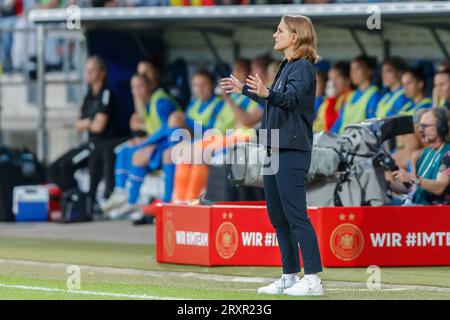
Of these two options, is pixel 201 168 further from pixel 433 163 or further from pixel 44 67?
pixel 433 163

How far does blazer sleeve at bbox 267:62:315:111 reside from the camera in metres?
8.16

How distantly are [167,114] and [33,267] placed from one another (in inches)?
221

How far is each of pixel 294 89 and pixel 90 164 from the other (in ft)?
28.3

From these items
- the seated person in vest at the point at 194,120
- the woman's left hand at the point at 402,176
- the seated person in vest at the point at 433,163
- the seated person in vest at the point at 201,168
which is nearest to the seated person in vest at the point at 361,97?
the seated person in vest at the point at 201,168

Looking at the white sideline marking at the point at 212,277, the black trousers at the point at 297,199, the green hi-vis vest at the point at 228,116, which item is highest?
the green hi-vis vest at the point at 228,116

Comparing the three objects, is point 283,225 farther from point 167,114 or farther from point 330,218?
point 167,114

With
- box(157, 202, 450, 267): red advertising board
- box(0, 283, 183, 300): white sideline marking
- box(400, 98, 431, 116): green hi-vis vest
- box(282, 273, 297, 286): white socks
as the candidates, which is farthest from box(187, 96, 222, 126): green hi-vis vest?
box(282, 273, 297, 286): white socks

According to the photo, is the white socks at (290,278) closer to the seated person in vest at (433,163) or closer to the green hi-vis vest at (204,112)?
the seated person in vest at (433,163)

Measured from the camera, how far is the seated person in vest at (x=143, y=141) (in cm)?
1627

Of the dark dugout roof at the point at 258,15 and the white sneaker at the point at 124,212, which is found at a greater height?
the dark dugout roof at the point at 258,15

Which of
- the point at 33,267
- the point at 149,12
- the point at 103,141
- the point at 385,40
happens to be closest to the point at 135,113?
the point at 103,141

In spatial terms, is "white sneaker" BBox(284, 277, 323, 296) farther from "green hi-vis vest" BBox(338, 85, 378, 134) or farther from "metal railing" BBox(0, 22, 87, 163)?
"metal railing" BBox(0, 22, 87, 163)

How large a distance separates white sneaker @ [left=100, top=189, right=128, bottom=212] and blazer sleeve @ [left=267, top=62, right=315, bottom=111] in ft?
27.9

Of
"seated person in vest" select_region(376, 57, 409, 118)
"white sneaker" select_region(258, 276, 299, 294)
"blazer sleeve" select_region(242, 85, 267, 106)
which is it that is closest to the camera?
"blazer sleeve" select_region(242, 85, 267, 106)
